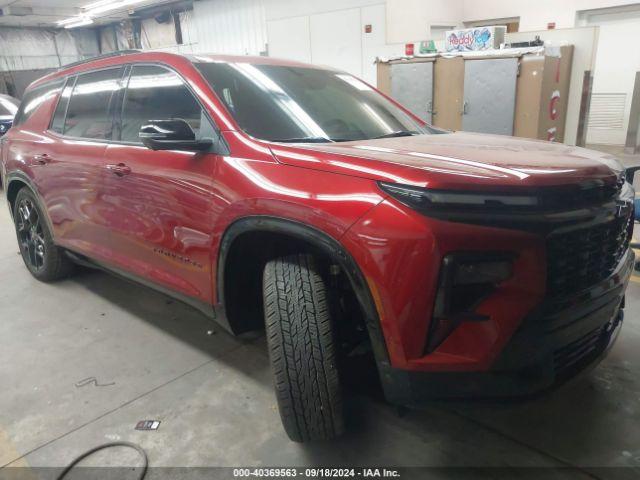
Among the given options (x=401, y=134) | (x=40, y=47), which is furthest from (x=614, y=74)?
(x=40, y=47)

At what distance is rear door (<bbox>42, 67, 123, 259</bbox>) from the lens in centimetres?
276

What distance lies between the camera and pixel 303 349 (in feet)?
5.78

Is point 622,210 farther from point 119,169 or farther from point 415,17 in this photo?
point 415,17

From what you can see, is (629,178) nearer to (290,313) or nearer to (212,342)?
(290,313)

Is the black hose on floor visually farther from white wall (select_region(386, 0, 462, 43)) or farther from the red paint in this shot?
white wall (select_region(386, 0, 462, 43))

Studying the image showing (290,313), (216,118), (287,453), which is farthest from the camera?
(216,118)

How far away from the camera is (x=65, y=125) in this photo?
3.16 m

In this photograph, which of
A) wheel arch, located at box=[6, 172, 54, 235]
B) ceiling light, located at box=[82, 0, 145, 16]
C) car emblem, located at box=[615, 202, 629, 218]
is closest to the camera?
car emblem, located at box=[615, 202, 629, 218]

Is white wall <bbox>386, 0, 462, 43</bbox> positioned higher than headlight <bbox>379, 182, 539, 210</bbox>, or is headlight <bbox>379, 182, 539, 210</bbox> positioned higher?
white wall <bbox>386, 0, 462, 43</bbox>

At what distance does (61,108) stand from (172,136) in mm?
1685

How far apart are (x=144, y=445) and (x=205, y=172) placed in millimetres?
1150

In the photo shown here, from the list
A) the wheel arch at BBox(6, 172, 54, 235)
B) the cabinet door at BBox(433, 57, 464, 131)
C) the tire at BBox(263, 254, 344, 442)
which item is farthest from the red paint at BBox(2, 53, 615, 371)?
the cabinet door at BBox(433, 57, 464, 131)

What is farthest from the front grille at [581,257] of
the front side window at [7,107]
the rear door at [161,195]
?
the front side window at [7,107]

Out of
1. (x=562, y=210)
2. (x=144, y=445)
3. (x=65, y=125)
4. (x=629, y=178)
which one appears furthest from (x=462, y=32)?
(x=144, y=445)
